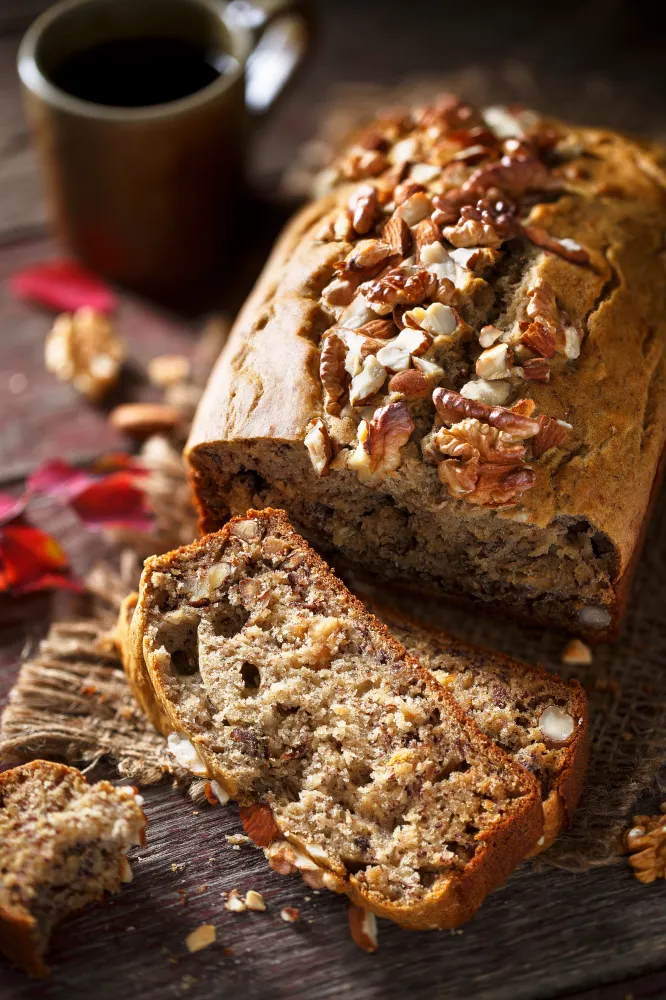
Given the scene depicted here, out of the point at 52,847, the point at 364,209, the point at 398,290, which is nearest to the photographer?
the point at 52,847

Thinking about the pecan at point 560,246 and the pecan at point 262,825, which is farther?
the pecan at point 560,246

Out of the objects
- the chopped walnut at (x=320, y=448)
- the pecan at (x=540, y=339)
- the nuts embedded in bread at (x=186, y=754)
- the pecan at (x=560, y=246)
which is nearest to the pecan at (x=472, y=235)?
the pecan at (x=560, y=246)

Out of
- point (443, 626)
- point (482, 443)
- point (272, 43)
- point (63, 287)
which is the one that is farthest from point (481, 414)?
point (272, 43)

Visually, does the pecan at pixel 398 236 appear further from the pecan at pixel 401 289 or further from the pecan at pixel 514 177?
the pecan at pixel 514 177

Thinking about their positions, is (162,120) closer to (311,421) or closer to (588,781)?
(311,421)

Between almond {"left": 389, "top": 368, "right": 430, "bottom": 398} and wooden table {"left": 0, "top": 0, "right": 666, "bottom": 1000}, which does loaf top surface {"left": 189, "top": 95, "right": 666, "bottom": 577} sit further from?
wooden table {"left": 0, "top": 0, "right": 666, "bottom": 1000}

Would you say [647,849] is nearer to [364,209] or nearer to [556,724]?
[556,724]
